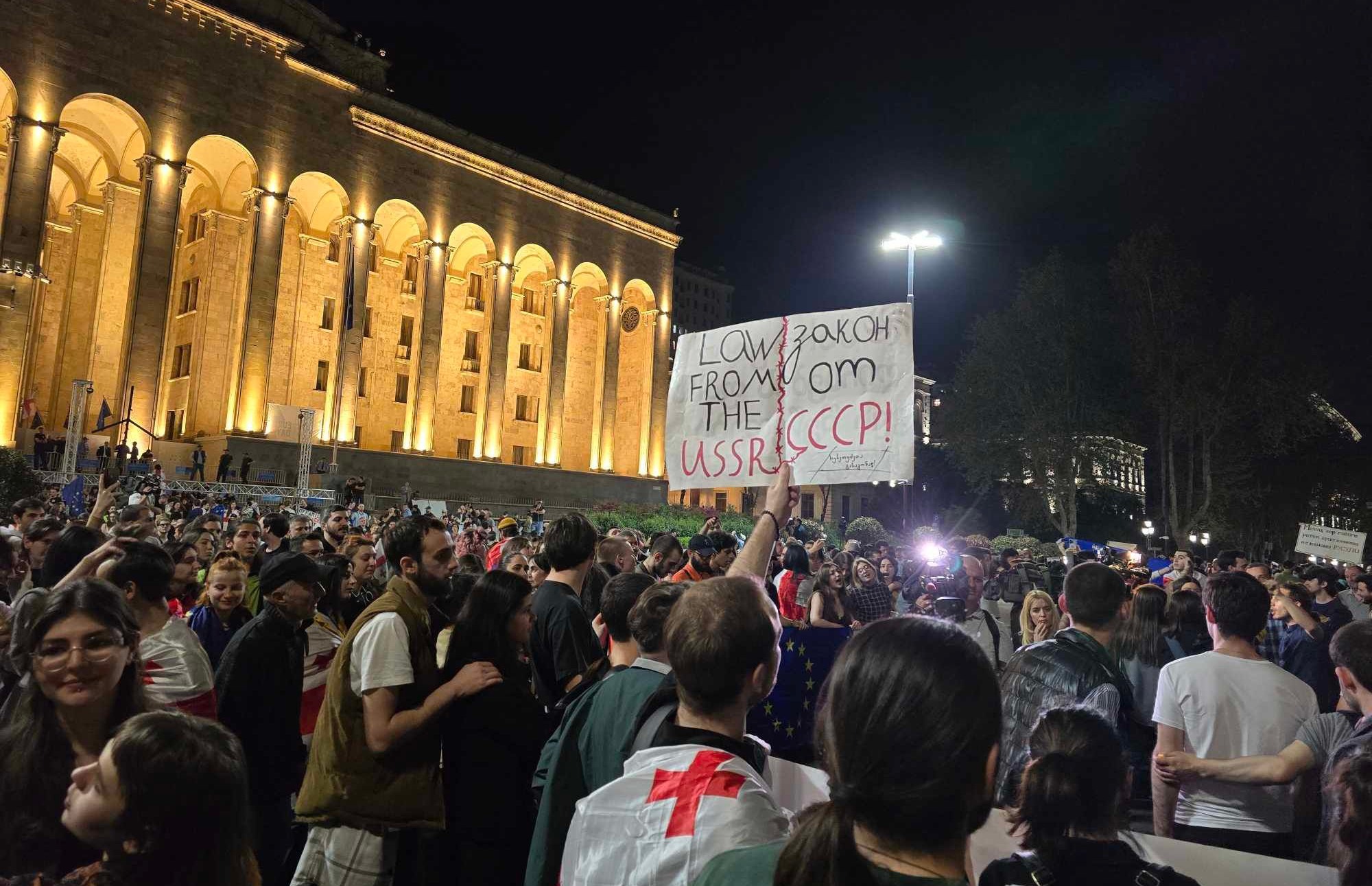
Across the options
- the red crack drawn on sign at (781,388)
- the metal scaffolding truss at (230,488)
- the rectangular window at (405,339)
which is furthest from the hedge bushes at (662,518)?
the red crack drawn on sign at (781,388)

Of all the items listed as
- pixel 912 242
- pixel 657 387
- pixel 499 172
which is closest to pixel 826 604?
pixel 912 242

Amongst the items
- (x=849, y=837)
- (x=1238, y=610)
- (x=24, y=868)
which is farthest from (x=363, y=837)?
(x=1238, y=610)

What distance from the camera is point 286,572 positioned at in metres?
4.24

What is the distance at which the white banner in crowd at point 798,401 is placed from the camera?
15.5 feet

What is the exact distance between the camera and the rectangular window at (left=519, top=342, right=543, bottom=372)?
46.8 meters

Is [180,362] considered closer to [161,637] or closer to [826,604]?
[826,604]

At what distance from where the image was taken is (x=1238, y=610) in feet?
12.5

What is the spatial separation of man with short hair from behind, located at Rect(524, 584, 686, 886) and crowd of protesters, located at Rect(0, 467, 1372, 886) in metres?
0.01

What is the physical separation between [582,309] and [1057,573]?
36049 mm

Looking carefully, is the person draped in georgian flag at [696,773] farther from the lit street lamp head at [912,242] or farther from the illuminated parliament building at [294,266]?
the illuminated parliament building at [294,266]

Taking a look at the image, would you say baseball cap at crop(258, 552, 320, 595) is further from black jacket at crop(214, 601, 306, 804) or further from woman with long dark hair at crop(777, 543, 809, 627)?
woman with long dark hair at crop(777, 543, 809, 627)

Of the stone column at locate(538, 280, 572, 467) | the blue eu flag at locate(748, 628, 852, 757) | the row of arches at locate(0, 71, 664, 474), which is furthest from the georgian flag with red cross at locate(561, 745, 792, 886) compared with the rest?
the stone column at locate(538, 280, 572, 467)

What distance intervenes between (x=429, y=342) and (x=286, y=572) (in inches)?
1418

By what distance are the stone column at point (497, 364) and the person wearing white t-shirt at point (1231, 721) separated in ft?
126
